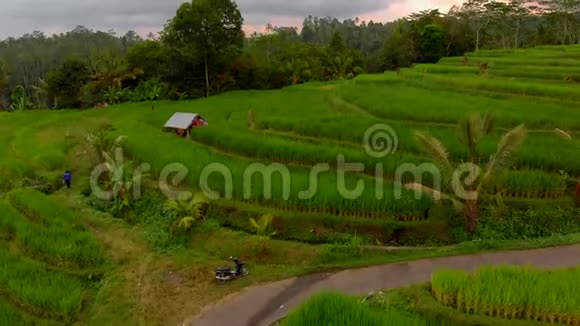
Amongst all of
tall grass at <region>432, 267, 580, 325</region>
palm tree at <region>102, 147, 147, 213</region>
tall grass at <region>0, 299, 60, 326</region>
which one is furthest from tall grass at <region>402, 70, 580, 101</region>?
tall grass at <region>0, 299, 60, 326</region>

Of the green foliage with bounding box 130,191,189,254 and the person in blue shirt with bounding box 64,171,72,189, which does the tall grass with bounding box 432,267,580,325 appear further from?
the person in blue shirt with bounding box 64,171,72,189

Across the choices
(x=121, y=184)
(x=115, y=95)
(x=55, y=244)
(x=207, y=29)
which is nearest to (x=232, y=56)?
(x=207, y=29)

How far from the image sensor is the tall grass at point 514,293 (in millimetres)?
6672

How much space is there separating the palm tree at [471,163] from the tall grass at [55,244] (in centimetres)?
740

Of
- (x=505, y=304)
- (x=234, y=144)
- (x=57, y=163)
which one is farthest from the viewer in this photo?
(x=57, y=163)

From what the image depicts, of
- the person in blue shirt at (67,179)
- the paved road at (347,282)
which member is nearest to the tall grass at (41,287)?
the paved road at (347,282)

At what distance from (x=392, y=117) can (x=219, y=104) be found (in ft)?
38.0

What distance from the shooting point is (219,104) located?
26328 mm

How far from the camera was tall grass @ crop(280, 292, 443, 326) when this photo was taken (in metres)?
6.31

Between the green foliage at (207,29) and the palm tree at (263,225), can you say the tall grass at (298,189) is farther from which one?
the green foliage at (207,29)

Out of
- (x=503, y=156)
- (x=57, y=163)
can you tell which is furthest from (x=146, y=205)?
(x=503, y=156)

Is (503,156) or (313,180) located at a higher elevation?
(503,156)

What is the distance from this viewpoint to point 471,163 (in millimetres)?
10125

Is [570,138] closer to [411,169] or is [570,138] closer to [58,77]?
[411,169]
